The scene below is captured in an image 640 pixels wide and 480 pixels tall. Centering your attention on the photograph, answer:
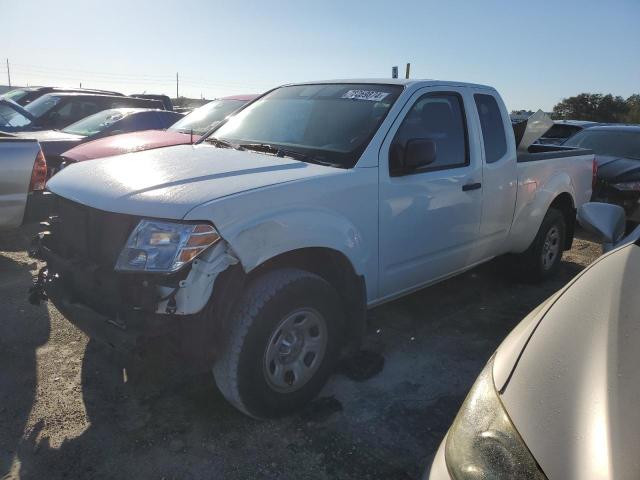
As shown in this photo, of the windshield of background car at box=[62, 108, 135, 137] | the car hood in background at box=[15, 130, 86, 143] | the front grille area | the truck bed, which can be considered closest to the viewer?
the front grille area

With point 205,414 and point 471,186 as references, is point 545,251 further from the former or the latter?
point 205,414

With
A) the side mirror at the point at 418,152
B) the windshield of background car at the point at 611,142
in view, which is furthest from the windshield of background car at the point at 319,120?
the windshield of background car at the point at 611,142

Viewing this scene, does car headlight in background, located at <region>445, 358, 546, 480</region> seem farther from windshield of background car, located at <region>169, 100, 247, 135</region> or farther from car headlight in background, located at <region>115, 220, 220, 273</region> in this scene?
windshield of background car, located at <region>169, 100, 247, 135</region>

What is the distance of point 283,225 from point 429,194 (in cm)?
132

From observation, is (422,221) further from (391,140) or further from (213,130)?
(213,130)

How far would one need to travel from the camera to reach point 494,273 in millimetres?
5797

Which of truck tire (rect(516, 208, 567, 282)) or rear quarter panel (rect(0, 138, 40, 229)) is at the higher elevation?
rear quarter panel (rect(0, 138, 40, 229))

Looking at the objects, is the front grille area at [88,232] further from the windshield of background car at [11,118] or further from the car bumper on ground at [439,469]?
the windshield of background car at [11,118]

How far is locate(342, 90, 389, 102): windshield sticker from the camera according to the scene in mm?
3598

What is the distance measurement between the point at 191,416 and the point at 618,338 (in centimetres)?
227

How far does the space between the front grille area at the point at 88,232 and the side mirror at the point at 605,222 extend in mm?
2255

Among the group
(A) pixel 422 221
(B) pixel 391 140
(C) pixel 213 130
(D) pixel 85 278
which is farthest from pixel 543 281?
(D) pixel 85 278

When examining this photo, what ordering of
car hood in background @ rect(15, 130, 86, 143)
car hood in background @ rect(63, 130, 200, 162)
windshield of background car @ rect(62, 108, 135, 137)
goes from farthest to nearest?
windshield of background car @ rect(62, 108, 135, 137) < car hood in background @ rect(15, 130, 86, 143) < car hood in background @ rect(63, 130, 200, 162)

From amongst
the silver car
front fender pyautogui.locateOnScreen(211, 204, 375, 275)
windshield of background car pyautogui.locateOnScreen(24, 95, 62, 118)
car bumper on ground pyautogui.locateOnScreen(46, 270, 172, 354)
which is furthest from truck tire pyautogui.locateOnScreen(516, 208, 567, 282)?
windshield of background car pyautogui.locateOnScreen(24, 95, 62, 118)
